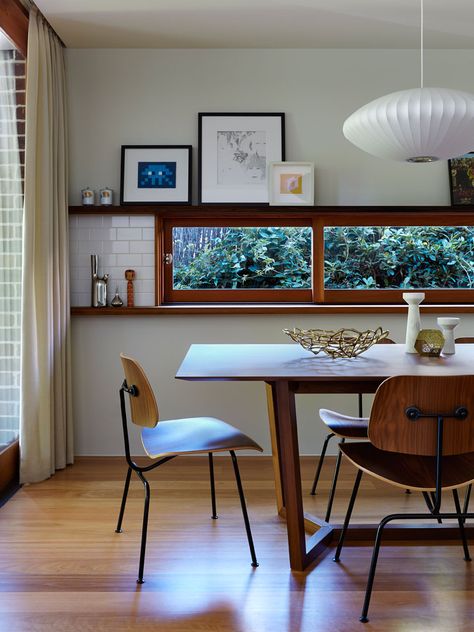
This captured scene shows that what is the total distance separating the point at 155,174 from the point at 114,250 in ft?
1.73

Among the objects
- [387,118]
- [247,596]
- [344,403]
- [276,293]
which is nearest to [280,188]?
[276,293]

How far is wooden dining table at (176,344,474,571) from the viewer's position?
2.48 metres

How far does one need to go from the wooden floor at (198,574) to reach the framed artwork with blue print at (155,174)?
1.75 metres

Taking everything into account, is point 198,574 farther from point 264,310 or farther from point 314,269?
point 314,269

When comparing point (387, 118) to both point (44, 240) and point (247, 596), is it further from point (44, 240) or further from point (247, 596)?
point (44, 240)

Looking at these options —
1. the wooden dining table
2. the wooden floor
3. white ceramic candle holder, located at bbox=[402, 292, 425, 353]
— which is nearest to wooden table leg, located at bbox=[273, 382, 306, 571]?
the wooden dining table

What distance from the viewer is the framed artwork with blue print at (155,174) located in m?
4.19

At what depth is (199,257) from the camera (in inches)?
172

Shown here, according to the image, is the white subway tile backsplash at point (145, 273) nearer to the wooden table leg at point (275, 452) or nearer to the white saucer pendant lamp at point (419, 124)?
the wooden table leg at point (275, 452)

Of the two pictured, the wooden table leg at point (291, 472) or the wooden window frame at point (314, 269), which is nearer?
the wooden table leg at point (291, 472)

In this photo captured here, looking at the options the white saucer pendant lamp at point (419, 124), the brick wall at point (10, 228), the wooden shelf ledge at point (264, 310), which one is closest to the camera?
the white saucer pendant lamp at point (419, 124)

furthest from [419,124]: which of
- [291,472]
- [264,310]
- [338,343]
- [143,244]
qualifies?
[143,244]

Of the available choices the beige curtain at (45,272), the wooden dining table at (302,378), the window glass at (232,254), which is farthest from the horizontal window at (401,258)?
the beige curtain at (45,272)

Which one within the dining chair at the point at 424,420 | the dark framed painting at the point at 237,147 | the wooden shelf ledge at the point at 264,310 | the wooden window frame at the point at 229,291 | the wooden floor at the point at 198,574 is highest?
the dark framed painting at the point at 237,147
